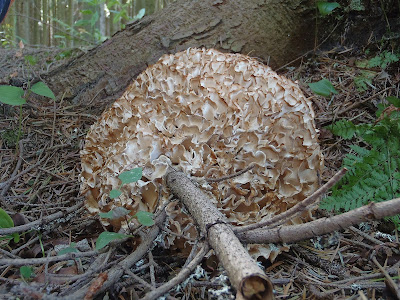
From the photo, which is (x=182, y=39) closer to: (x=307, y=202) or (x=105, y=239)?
(x=105, y=239)

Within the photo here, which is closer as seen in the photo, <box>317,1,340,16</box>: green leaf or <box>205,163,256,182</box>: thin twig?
<box>205,163,256,182</box>: thin twig

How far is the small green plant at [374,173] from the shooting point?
2084mm

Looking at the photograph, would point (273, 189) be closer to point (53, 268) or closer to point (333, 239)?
point (333, 239)

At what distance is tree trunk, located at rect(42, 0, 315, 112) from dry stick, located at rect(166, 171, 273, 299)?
2053mm

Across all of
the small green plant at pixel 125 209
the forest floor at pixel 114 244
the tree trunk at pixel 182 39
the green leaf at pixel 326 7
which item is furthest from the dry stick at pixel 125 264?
the green leaf at pixel 326 7

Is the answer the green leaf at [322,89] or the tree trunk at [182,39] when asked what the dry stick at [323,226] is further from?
the tree trunk at [182,39]

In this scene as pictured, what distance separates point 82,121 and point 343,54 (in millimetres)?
3070

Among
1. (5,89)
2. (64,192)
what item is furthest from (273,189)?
(5,89)

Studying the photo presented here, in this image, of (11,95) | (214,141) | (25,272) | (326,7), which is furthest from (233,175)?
(326,7)

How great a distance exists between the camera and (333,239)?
2191 millimetres

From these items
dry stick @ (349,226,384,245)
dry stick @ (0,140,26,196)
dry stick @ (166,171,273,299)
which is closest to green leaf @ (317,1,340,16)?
dry stick @ (349,226,384,245)

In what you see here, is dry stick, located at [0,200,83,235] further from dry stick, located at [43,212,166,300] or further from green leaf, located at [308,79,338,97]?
green leaf, located at [308,79,338,97]

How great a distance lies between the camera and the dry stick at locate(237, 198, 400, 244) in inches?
52.4

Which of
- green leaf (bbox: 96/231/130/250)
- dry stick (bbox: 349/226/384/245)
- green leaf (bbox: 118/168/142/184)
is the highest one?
green leaf (bbox: 118/168/142/184)
